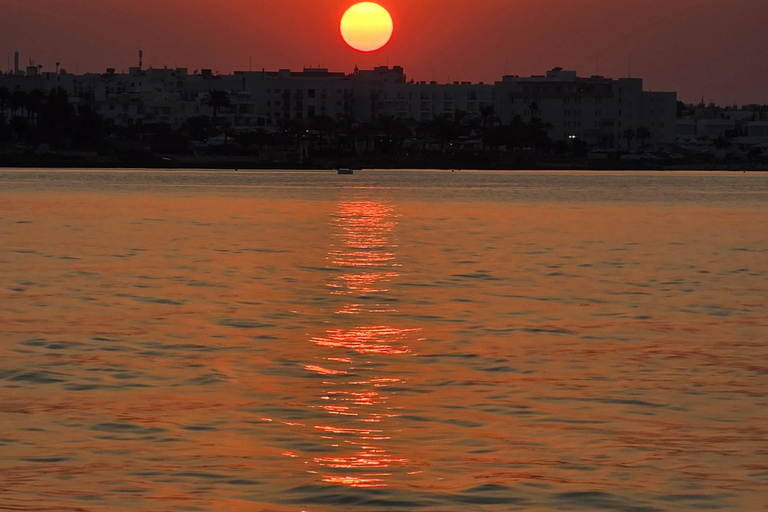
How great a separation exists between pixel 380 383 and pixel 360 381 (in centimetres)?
31

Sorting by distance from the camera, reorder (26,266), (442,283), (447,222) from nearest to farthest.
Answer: (442,283) < (26,266) < (447,222)

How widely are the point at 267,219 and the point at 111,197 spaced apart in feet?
98.7

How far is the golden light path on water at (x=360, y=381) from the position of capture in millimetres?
11797

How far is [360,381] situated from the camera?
1647cm

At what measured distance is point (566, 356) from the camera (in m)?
18.9

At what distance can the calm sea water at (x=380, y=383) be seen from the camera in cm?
→ 1110

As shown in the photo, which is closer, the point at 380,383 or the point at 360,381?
the point at 380,383

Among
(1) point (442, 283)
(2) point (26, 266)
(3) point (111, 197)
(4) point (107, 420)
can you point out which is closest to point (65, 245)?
(2) point (26, 266)

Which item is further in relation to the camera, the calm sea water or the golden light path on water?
the golden light path on water

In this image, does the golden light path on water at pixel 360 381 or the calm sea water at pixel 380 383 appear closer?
the calm sea water at pixel 380 383

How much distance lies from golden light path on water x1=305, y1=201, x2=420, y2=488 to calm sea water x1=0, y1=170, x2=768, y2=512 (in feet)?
A: 0.16

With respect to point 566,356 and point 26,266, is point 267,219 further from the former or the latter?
point 566,356

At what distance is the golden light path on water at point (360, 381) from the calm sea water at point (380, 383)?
0.16ft

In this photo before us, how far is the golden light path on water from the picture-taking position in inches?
464
